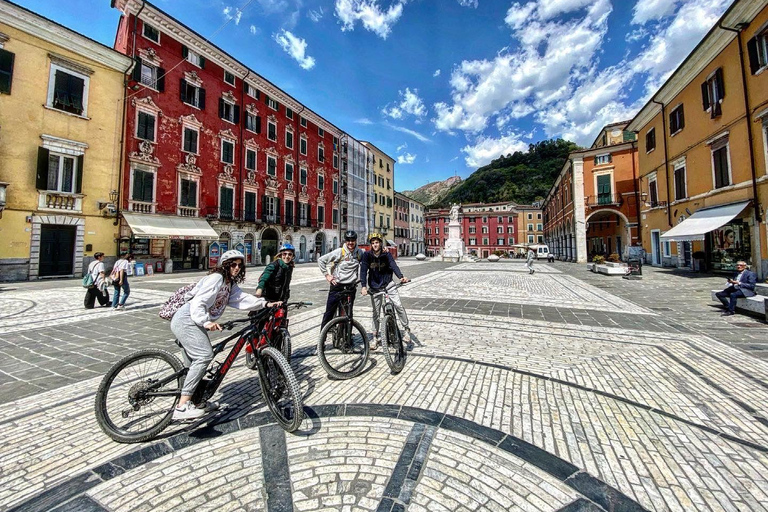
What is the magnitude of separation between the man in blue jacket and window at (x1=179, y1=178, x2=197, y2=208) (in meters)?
21.5

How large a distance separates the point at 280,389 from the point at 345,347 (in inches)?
53.4

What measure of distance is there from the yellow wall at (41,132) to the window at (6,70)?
16cm

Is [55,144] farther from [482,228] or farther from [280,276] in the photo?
[482,228]

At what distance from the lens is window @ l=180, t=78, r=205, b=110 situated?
21281mm

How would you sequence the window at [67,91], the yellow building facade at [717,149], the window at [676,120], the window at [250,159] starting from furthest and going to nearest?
the window at [250,159]
the window at [676,120]
the window at [67,91]
the yellow building facade at [717,149]

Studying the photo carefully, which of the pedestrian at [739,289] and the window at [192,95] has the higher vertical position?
the window at [192,95]

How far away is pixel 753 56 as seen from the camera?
12.1 metres

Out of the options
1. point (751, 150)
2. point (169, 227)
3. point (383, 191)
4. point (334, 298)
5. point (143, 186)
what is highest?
point (383, 191)

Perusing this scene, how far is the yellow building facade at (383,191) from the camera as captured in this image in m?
46.8

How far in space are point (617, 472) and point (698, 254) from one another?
20.8 metres

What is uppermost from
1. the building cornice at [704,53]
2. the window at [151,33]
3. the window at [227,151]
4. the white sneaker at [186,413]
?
the window at [151,33]

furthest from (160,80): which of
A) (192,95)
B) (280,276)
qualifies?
(280,276)

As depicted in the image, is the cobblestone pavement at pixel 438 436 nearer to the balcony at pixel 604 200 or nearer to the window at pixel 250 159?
the window at pixel 250 159

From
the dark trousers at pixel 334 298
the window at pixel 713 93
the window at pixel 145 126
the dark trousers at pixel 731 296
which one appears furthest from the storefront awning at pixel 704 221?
the window at pixel 145 126
